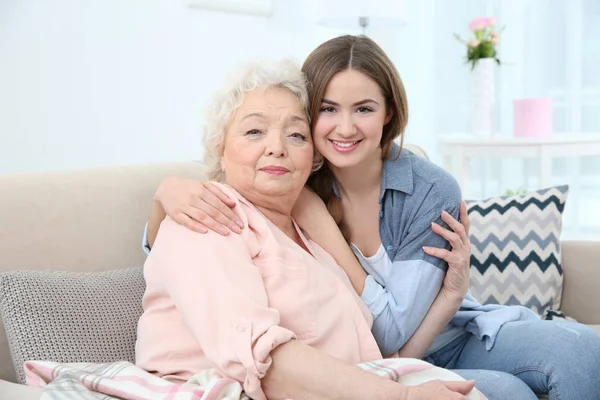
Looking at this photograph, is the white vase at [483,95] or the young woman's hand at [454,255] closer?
the young woman's hand at [454,255]

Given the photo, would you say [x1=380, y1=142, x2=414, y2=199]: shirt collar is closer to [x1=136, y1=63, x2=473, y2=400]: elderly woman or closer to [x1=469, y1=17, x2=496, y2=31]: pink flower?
[x1=136, y1=63, x2=473, y2=400]: elderly woman

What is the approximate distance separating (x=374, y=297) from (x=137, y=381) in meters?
0.55

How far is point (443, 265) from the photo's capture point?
66.9 inches

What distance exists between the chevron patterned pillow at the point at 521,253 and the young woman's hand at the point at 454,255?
2.23 ft

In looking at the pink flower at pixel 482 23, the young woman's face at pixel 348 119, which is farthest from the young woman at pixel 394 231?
the pink flower at pixel 482 23

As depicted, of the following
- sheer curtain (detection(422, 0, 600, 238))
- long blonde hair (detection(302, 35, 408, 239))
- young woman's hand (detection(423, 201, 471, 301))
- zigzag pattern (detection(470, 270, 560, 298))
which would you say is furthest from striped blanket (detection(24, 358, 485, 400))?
sheer curtain (detection(422, 0, 600, 238))

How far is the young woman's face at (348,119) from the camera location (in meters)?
1.65

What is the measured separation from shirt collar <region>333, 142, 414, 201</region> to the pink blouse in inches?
10.4

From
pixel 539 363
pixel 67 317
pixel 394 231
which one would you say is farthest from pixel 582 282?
pixel 67 317

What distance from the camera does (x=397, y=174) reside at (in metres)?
1.75

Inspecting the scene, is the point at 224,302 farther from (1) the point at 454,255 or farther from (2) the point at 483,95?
(2) the point at 483,95

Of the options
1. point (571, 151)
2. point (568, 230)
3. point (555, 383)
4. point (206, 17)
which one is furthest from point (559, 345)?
point (568, 230)

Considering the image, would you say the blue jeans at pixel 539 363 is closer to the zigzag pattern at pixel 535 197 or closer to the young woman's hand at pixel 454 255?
the young woman's hand at pixel 454 255

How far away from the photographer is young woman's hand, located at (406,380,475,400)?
4.16 feet
